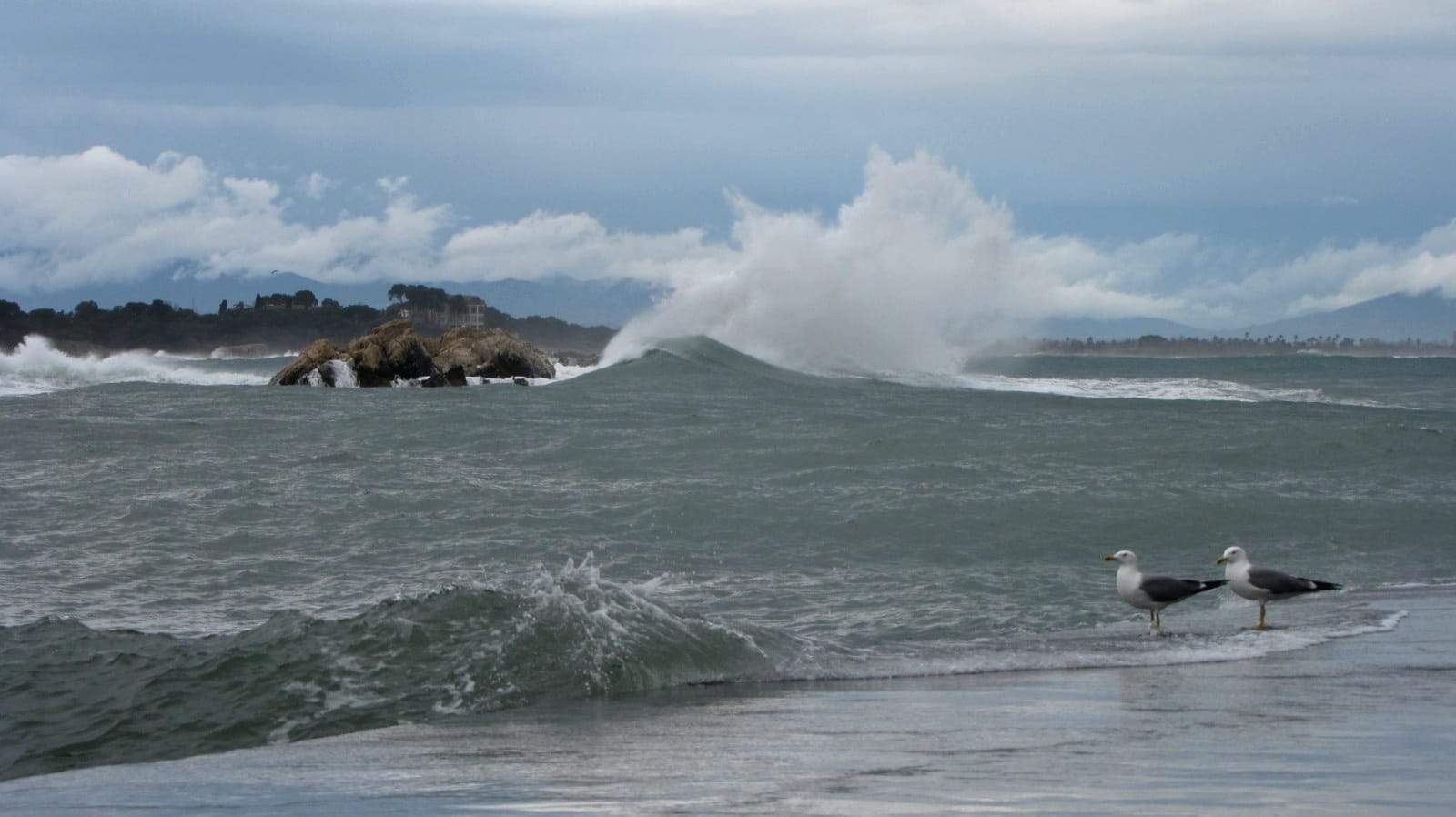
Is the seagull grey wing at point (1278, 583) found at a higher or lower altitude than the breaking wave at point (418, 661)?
higher

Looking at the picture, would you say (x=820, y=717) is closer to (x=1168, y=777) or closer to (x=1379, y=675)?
(x=1168, y=777)

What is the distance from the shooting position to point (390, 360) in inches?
1299

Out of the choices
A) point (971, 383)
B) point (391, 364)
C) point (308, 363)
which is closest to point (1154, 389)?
point (971, 383)

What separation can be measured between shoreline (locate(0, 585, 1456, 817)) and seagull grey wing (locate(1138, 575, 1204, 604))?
4.24ft

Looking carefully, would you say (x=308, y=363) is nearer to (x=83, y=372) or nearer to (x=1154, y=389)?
(x=83, y=372)

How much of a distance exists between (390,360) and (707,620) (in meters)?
26.9

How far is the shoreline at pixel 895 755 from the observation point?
386cm

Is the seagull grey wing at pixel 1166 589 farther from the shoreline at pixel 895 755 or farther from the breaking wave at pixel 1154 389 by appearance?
the breaking wave at pixel 1154 389

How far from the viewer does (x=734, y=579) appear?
9.70 meters

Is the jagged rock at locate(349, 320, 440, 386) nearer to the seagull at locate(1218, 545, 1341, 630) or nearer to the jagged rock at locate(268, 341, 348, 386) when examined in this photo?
the jagged rock at locate(268, 341, 348, 386)

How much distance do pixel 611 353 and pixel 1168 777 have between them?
119 feet

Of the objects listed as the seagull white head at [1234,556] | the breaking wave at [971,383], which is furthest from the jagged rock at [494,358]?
the seagull white head at [1234,556]

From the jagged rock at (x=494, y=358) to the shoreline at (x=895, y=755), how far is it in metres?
31.0

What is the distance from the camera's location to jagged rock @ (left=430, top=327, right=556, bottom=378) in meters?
37.4
